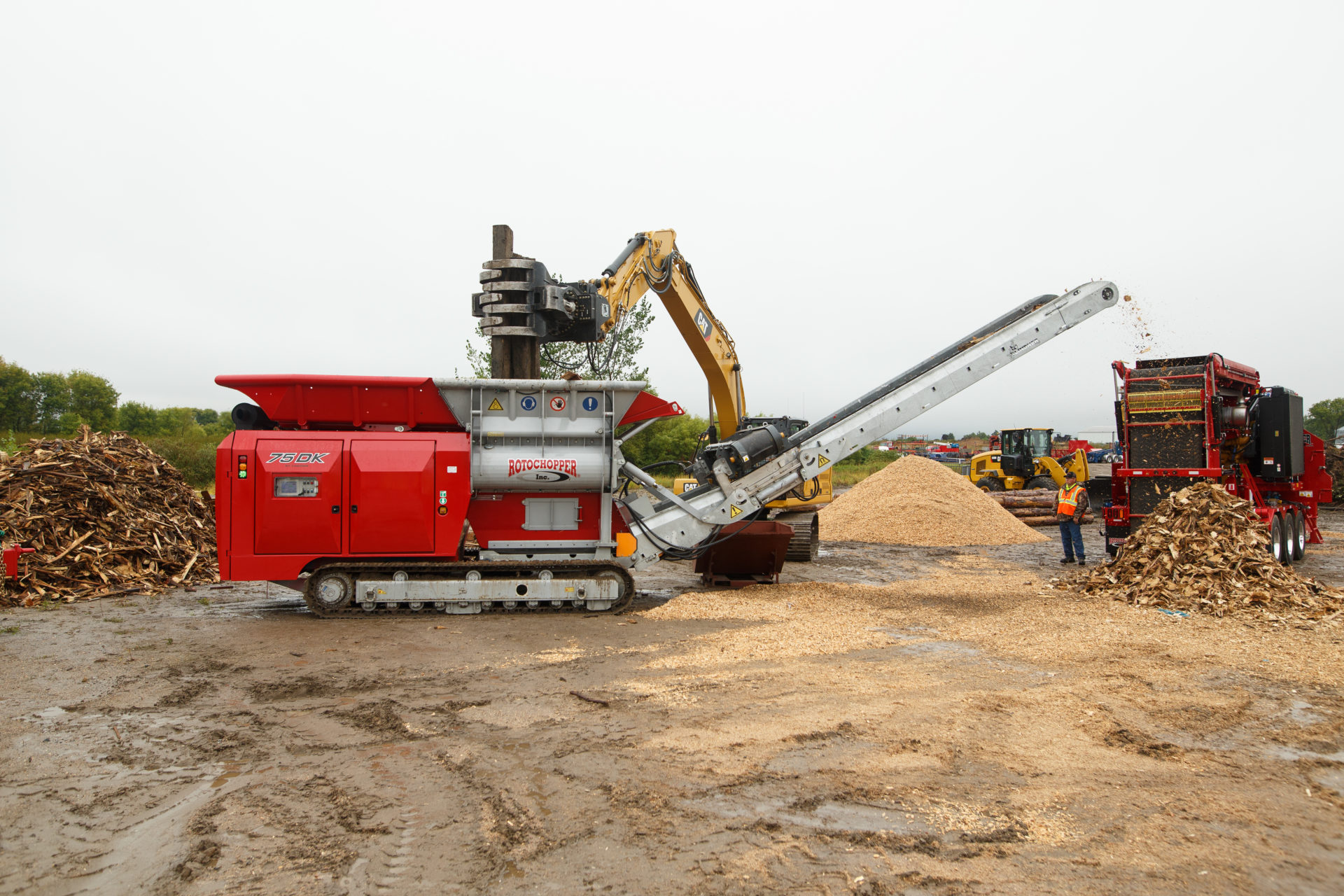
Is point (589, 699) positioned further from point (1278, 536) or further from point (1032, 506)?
point (1032, 506)

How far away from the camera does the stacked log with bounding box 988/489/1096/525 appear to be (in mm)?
21109

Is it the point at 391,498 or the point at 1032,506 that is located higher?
the point at 391,498

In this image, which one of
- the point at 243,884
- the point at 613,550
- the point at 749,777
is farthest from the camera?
the point at 613,550

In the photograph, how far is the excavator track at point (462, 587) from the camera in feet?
26.9

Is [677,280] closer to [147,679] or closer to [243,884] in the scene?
[147,679]

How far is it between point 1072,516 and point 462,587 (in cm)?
967

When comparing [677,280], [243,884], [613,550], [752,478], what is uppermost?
[677,280]

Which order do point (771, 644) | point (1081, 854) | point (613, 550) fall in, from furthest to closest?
point (613, 550) < point (771, 644) < point (1081, 854)

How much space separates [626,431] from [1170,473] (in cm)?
748

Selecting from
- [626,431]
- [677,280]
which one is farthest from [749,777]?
[677,280]

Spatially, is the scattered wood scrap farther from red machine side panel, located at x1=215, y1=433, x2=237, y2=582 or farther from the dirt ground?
red machine side panel, located at x1=215, y1=433, x2=237, y2=582

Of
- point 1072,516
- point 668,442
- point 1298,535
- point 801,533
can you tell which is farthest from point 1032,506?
point 668,442

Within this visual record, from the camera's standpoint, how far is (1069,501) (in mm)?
12812

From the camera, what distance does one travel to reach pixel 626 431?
9.08 metres
